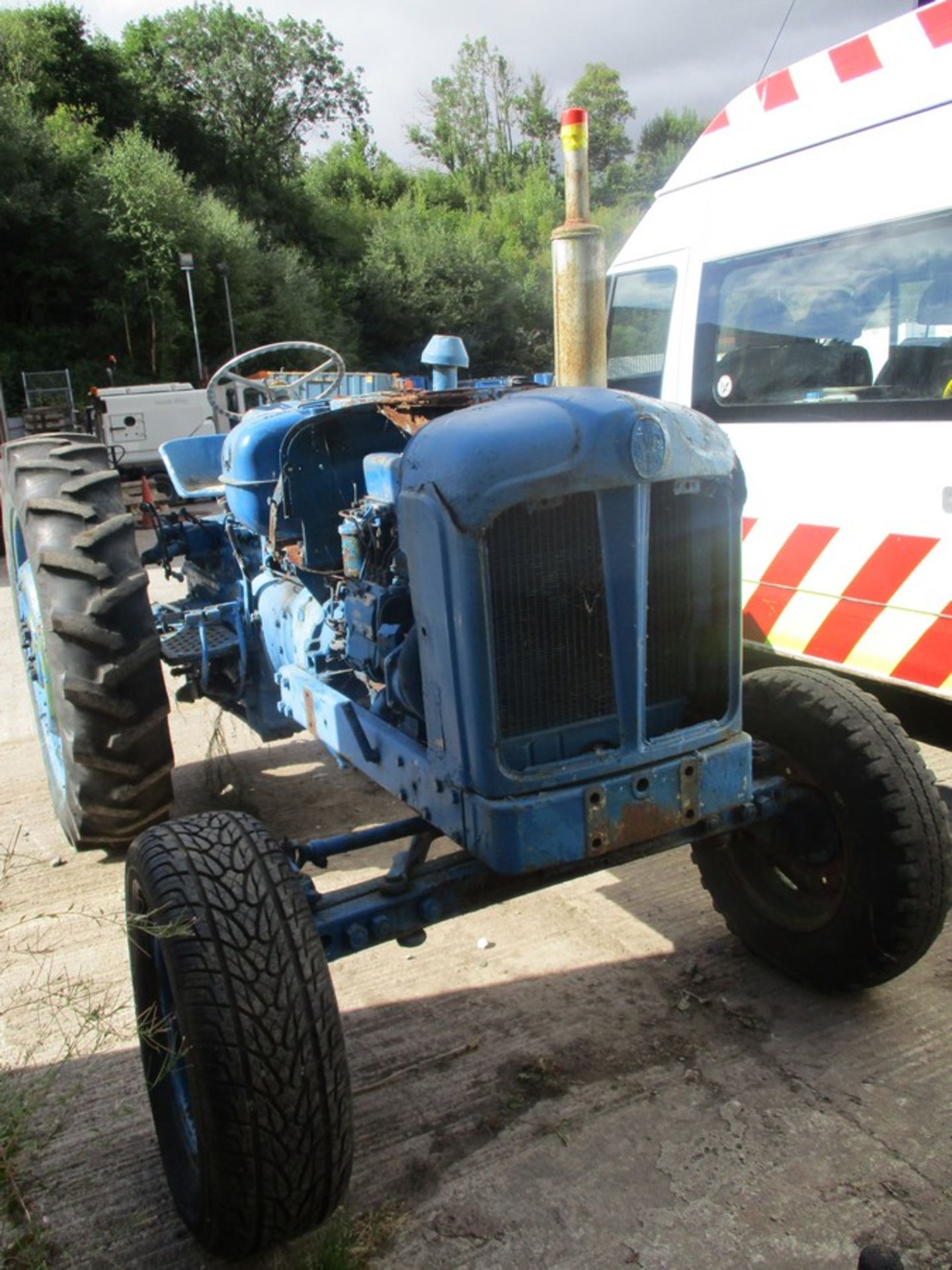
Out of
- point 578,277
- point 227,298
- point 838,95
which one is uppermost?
point 227,298

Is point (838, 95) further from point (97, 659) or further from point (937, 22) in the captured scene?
point (97, 659)

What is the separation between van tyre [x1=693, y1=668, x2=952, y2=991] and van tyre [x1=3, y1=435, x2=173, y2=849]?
1935 millimetres

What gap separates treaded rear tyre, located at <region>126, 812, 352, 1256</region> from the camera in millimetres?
1958

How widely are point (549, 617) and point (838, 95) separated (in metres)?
2.85

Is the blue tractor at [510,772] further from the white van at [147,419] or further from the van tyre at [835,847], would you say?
the white van at [147,419]

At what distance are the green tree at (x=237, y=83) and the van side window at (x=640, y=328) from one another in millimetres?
39190

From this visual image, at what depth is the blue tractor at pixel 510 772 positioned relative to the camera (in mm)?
2020

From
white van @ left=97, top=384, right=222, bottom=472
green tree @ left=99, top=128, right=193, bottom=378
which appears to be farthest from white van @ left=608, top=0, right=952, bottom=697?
green tree @ left=99, top=128, right=193, bottom=378

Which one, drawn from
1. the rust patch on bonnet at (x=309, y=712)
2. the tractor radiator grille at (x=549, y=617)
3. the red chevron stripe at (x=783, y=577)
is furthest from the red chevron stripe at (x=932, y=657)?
the rust patch on bonnet at (x=309, y=712)

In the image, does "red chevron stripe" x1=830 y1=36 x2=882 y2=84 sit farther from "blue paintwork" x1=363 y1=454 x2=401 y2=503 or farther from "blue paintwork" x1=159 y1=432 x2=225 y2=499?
"blue paintwork" x1=159 y1=432 x2=225 y2=499

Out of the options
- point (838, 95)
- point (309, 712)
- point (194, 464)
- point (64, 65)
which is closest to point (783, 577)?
point (838, 95)

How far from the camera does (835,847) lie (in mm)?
2812

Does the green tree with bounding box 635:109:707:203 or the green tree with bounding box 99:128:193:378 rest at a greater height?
the green tree with bounding box 635:109:707:203

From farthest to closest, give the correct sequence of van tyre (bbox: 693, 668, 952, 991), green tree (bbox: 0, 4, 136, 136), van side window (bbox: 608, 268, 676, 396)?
green tree (bbox: 0, 4, 136, 136), van side window (bbox: 608, 268, 676, 396), van tyre (bbox: 693, 668, 952, 991)
